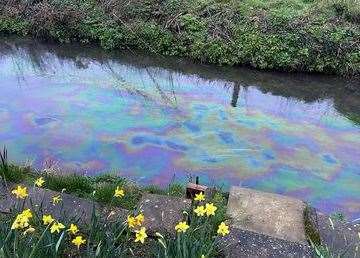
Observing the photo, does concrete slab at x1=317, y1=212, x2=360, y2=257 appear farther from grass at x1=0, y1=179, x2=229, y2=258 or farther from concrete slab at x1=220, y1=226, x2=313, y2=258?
grass at x1=0, y1=179, x2=229, y2=258

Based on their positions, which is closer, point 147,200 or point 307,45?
point 147,200

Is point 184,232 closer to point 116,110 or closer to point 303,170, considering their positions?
point 303,170

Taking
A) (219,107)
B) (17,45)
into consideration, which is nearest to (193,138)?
(219,107)

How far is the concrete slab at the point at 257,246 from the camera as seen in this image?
11.6ft

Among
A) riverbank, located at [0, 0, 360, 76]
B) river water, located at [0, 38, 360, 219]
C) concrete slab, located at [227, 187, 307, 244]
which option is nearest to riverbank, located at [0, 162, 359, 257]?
concrete slab, located at [227, 187, 307, 244]

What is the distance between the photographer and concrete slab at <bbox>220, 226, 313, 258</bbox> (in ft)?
11.6

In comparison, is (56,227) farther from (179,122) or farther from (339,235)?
(179,122)

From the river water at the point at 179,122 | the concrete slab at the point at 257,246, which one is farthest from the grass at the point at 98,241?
the river water at the point at 179,122

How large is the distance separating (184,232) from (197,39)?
21.5ft

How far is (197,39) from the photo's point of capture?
9242 millimetres

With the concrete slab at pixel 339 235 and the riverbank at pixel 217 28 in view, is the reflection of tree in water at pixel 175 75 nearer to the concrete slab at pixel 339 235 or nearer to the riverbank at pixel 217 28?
the riverbank at pixel 217 28

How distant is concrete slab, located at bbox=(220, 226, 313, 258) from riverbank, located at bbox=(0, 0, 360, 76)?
563cm

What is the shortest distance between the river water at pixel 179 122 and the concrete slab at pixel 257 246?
6.69ft

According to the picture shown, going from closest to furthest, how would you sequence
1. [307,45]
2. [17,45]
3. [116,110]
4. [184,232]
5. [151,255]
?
[184,232] < [151,255] < [116,110] < [307,45] < [17,45]
